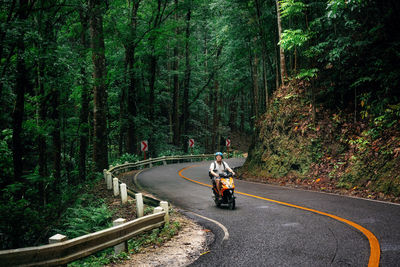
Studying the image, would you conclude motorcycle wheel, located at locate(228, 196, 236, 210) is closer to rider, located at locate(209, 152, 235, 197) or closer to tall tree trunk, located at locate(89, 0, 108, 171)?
rider, located at locate(209, 152, 235, 197)

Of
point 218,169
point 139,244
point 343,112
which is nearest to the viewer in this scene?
point 139,244

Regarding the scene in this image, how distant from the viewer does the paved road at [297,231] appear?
495 centimetres

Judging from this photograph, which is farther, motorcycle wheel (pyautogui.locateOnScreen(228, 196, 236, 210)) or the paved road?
motorcycle wheel (pyautogui.locateOnScreen(228, 196, 236, 210))

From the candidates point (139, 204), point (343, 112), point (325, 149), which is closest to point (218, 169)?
point (139, 204)

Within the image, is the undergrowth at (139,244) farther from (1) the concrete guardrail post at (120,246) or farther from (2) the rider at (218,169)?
(2) the rider at (218,169)

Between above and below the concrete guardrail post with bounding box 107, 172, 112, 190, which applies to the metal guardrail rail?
above

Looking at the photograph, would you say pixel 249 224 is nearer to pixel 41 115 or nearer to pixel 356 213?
pixel 356 213

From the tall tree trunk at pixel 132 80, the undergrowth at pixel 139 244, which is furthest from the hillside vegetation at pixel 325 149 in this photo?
the tall tree trunk at pixel 132 80

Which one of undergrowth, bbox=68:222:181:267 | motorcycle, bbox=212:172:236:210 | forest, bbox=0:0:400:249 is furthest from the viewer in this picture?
motorcycle, bbox=212:172:236:210

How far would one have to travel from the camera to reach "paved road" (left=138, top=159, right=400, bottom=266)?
495 cm

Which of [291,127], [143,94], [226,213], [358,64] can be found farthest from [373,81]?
[143,94]

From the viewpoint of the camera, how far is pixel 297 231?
656cm

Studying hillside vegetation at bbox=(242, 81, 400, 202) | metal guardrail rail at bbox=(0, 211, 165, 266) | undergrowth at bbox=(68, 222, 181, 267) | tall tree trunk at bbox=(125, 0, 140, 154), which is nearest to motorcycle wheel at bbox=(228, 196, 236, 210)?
undergrowth at bbox=(68, 222, 181, 267)

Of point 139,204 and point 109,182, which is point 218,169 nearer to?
point 139,204
